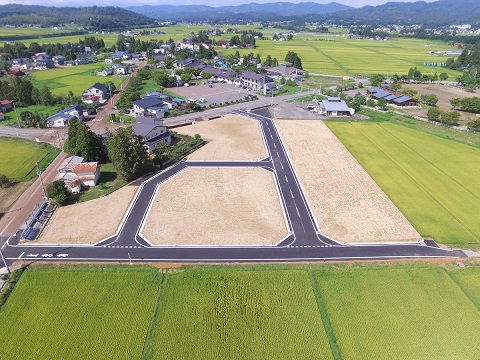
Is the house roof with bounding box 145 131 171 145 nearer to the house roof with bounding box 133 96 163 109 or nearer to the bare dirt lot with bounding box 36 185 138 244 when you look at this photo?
the bare dirt lot with bounding box 36 185 138 244

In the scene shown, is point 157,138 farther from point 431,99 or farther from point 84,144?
point 431,99

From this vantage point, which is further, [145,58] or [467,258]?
[145,58]

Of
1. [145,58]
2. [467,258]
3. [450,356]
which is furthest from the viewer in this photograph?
[145,58]

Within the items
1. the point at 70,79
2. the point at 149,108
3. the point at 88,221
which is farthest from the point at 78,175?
the point at 70,79

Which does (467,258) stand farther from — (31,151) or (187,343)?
(31,151)

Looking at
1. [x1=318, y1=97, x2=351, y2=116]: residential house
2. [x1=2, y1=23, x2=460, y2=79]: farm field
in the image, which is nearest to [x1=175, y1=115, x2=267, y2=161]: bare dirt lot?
[x1=318, y1=97, x2=351, y2=116]: residential house

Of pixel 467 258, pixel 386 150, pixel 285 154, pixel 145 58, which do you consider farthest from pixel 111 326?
pixel 145 58

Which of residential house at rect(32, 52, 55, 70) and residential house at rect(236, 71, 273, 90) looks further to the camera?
residential house at rect(32, 52, 55, 70)
